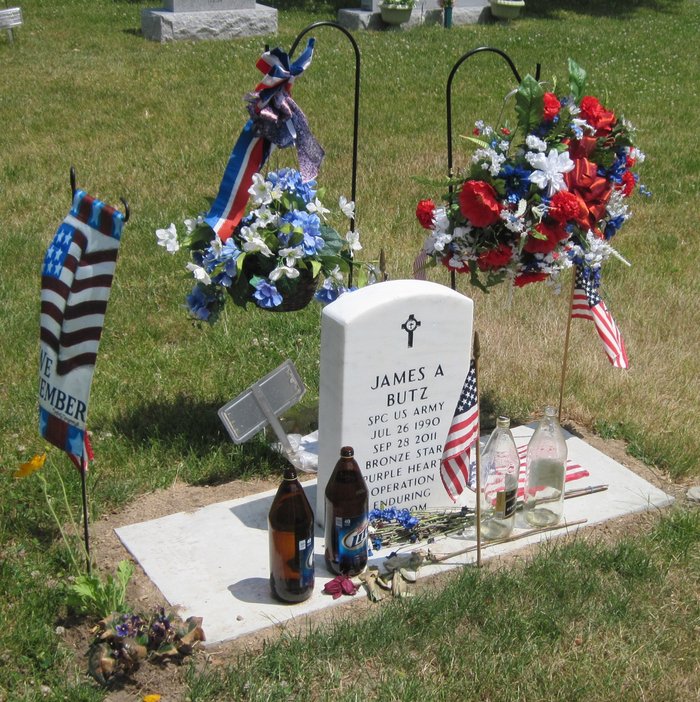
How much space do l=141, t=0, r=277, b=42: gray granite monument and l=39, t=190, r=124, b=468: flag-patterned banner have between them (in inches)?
479

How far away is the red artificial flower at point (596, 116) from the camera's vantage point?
4.73m

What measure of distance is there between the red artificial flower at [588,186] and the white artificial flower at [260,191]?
1.34 metres

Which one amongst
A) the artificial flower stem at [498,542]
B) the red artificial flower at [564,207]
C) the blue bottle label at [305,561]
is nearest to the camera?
the blue bottle label at [305,561]

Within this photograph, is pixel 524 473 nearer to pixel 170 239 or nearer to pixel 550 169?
pixel 550 169

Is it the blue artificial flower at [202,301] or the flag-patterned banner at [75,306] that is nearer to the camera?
the flag-patterned banner at [75,306]

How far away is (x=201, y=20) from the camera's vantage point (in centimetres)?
1505

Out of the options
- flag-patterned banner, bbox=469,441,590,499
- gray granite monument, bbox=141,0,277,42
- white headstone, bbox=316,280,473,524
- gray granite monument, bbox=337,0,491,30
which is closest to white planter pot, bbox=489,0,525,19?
gray granite monument, bbox=337,0,491,30

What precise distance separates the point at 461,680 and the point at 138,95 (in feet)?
32.5

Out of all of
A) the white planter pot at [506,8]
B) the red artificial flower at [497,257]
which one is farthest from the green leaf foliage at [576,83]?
the white planter pot at [506,8]

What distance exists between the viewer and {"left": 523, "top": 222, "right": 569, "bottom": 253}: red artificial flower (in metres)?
4.59

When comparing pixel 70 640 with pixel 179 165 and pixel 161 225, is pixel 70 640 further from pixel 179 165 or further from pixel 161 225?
pixel 179 165

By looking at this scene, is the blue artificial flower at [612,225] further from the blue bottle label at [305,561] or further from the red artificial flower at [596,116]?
the blue bottle label at [305,561]

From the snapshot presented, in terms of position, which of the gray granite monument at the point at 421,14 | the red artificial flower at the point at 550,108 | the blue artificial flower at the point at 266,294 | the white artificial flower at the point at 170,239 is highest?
the gray granite monument at the point at 421,14

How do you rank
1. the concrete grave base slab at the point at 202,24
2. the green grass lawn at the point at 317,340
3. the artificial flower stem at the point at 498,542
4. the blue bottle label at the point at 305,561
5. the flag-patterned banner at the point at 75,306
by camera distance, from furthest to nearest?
the concrete grave base slab at the point at 202,24 < the artificial flower stem at the point at 498,542 < the blue bottle label at the point at 305,561 < the green grass lawn at the point at 317,340 < the flag-patterned banner at the point at 75,306
